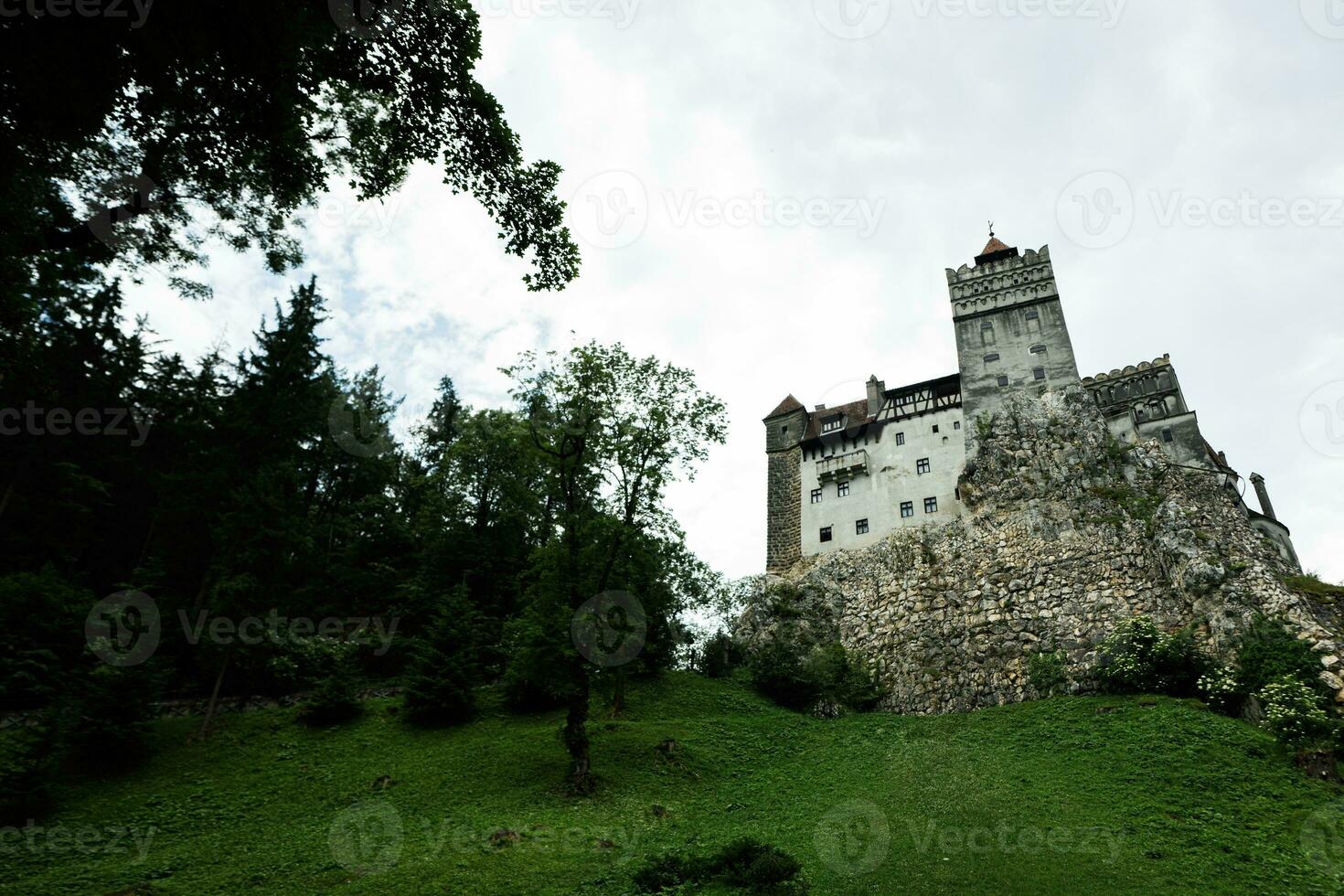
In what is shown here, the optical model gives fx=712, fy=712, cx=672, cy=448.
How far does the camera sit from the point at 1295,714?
21.0 m

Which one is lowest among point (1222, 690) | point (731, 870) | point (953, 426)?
point (731, 870)

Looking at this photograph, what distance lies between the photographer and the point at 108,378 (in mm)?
31078

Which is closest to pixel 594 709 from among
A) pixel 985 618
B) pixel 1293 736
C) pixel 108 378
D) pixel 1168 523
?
pixel 985 618

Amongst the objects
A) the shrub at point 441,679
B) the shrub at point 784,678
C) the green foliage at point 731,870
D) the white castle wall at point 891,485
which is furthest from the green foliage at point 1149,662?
the shrub at point 441,679

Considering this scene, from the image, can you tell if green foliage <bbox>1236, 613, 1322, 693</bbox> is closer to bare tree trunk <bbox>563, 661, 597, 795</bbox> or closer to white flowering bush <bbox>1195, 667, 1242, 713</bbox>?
white flowering bush <bbox>1195, 667, 1242, 713</bbox>

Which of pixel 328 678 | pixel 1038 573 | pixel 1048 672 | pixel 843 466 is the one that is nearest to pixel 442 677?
pixel 328 678

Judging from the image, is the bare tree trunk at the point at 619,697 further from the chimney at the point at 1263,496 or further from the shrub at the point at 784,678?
the chimney at the point at 1263,496

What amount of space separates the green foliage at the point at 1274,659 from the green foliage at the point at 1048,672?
6.47 metres

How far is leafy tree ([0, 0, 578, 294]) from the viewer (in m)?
8.31

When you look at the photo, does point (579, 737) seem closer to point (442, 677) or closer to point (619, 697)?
point (442, 677)

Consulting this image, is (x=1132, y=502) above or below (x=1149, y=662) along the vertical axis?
above

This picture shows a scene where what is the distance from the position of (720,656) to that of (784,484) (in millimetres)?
15492

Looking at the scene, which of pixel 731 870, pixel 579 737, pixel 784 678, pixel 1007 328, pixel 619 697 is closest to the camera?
pixel 731 870

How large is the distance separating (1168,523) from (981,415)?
12569 mm
